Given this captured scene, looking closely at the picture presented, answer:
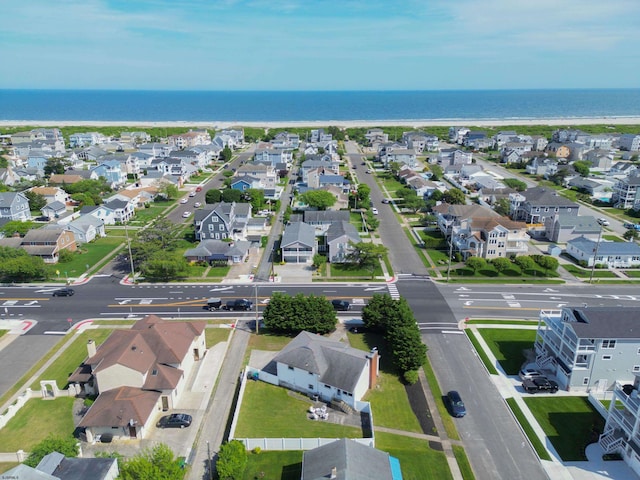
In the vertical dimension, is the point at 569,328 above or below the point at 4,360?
above

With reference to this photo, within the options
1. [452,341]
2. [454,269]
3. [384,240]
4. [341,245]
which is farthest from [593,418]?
[384,240]

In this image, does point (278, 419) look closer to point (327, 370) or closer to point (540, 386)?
point (327, 370)

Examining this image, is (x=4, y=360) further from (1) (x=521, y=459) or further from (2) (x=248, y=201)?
(2) (x=248, y=201)

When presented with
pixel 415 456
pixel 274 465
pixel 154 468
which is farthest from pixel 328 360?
pixel 154 468

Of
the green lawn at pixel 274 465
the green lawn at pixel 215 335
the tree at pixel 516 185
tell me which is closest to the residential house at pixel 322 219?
the green lawn at pixel 215 335

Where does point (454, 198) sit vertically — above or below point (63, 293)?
above
